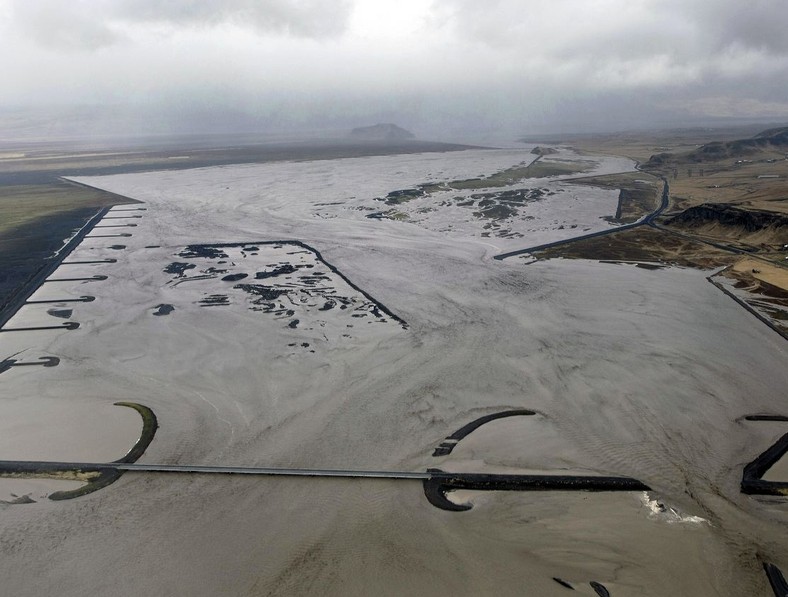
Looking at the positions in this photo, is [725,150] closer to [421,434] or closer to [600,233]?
[600,233]

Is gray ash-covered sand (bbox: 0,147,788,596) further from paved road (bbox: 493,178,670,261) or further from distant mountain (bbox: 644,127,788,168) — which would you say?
distant mountain (bbox: 644,127,788,168)

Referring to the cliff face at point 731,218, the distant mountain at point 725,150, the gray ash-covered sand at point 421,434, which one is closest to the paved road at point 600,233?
the cliff face at point 731,218

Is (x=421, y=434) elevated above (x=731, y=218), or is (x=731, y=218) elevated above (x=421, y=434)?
(x=731, y=218)

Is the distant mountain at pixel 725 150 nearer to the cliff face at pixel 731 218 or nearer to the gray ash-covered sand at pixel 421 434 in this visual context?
the cliff face at pixel 731 218

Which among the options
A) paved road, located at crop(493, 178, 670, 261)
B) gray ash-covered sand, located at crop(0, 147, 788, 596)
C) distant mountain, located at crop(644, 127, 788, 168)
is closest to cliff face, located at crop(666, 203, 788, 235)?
paved road, located at crop(493, 178, 670, 261)

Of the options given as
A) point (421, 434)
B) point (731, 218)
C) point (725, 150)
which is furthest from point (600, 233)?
point (725, 150)

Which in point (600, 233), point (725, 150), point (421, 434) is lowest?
point (421, 434)
